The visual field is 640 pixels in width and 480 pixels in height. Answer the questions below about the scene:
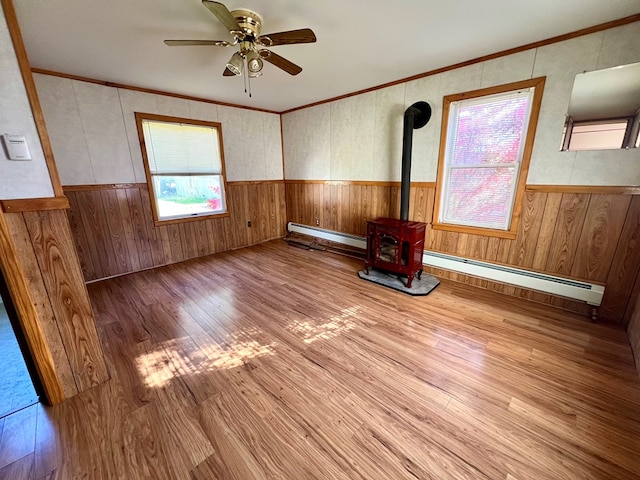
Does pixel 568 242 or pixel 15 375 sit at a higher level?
pixel 568 242

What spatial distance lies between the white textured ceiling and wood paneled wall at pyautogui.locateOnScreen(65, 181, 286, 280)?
4.50ft

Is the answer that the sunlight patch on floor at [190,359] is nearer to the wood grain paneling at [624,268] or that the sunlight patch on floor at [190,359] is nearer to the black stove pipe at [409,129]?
the black stove pipe at [409,129]

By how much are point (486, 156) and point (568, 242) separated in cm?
112

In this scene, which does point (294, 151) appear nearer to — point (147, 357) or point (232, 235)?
point (232, 235)

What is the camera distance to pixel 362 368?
1.75 m

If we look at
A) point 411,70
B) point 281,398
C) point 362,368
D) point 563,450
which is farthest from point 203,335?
point 411,70

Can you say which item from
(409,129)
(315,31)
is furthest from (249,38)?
(409,129)

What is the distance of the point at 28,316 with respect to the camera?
54.0 inches

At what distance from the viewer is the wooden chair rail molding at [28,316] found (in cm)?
128

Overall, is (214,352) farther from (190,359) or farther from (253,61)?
(253,61)

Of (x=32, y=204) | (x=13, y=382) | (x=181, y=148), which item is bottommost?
(x=13, y=382)

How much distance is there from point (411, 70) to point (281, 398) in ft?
11.2

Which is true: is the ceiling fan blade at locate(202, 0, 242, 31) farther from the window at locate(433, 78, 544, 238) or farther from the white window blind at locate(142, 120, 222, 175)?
the white window blind at locate(142, 120, 222, 175)

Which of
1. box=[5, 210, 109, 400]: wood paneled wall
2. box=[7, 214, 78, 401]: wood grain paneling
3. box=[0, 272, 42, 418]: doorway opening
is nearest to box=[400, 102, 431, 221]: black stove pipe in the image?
box=[5, 210, 109, 400]: wood paneled wall
